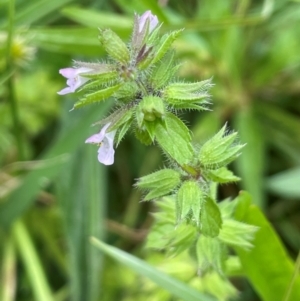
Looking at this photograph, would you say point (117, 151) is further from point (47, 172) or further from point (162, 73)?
point (162, 73)

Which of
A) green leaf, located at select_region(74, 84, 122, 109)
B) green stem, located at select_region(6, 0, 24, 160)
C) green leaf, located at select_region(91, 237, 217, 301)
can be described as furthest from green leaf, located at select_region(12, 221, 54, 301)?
green leaf, located at select_region(74, 84, 122, 109)

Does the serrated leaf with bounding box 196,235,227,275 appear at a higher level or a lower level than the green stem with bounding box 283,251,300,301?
higher

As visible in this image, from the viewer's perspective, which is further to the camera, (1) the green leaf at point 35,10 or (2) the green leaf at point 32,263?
(2) the green leaf at point 32,263

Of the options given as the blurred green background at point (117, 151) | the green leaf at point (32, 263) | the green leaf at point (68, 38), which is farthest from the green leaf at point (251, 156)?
the green leaf at point (32, 263)

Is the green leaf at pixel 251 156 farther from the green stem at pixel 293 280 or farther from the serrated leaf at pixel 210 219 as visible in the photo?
the serrated leaf at pixel 210 219

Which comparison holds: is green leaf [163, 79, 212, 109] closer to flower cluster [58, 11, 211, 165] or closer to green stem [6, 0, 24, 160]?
flower cluster [58, 11, 211, 165]

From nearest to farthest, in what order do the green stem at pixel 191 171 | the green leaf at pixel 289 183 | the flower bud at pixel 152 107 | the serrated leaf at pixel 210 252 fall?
the flower bud at pixel 152 107 < the green stem at pixel 191 171 < the serrated leaf at pixel 210 252 < the green leaf at pixel 289 183

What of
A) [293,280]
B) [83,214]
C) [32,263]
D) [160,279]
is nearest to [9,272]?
[32,263]
